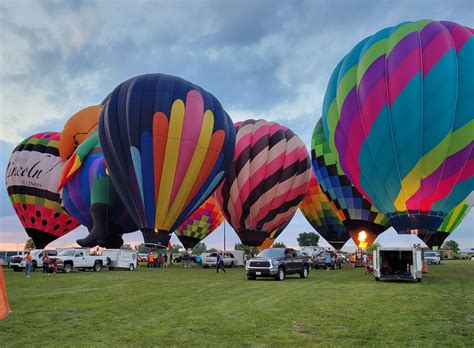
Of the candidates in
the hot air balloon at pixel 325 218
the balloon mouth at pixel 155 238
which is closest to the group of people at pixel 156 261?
the balloon mouth at pixel 155 238

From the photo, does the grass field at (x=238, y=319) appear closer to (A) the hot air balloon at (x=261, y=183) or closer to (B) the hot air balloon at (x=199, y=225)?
(A) the hot air balloon at (x=261, y=183)

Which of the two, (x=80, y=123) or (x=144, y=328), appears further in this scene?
(x=80, y=123)

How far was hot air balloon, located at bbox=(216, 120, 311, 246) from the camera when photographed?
36.5 metres

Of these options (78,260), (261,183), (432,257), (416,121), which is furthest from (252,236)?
(432,257)

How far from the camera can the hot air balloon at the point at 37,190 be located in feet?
137

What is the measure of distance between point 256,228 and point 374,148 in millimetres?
16079

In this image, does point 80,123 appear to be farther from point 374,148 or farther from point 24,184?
point 374,148

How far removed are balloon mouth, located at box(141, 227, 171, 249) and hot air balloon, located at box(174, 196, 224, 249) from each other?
21349 millimetres

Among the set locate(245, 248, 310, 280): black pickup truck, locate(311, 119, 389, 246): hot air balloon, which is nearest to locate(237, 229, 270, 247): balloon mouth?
locate(311, 119, 389, 246): hot air balloon

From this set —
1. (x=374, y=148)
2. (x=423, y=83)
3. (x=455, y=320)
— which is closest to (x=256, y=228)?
(x=374, y=148)

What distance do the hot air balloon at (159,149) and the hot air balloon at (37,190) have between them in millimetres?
15879

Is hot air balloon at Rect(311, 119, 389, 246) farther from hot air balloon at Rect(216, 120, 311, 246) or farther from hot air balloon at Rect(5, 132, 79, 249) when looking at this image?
hot air balloon at Rect(5, 132, 79, 249)

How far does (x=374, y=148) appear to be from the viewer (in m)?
22.7

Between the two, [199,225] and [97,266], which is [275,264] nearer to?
[97,266]
